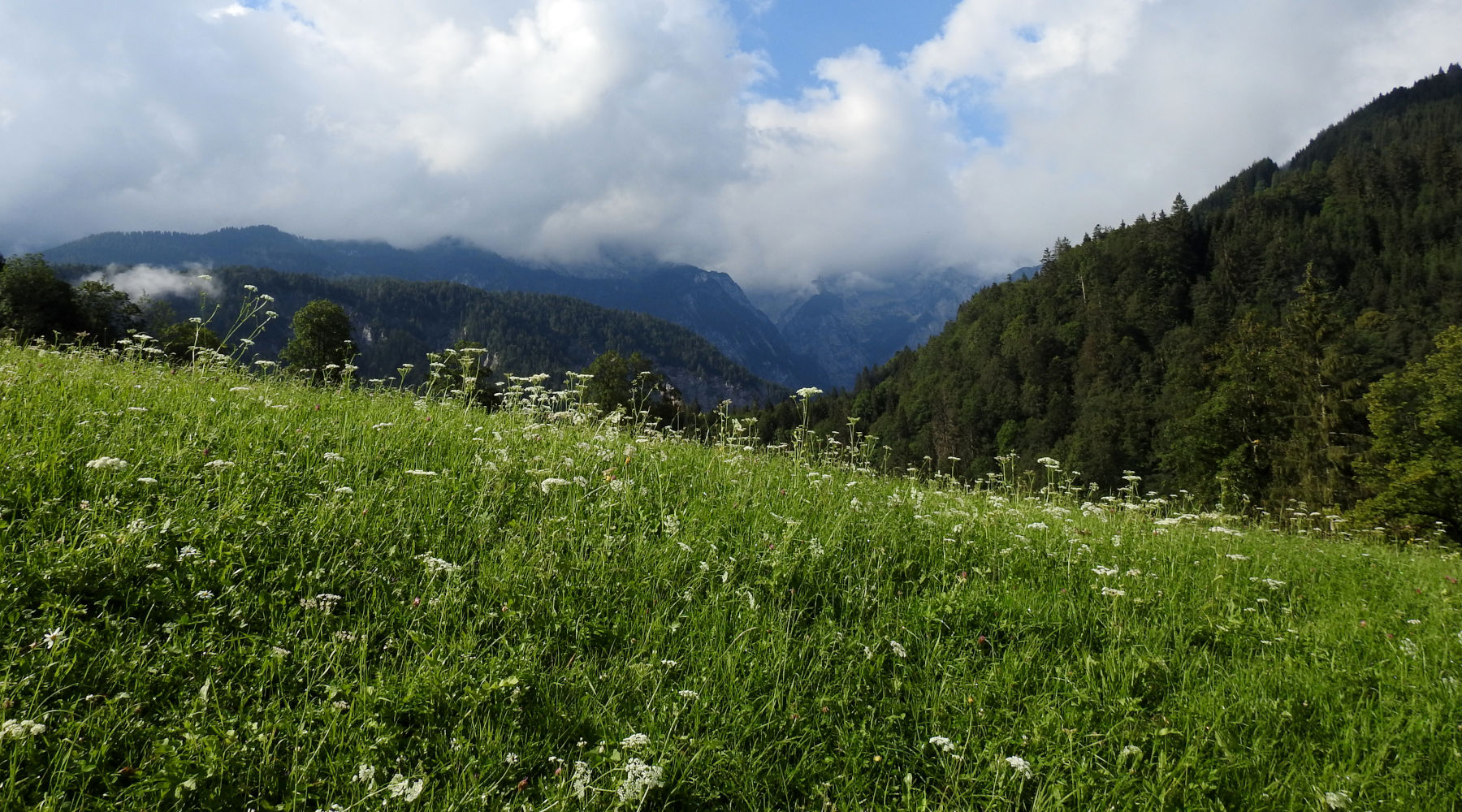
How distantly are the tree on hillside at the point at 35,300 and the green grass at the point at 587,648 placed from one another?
4936 centimetres

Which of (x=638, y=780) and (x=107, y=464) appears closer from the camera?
(x=638, y=780)

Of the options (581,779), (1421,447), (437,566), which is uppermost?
(1421,447)

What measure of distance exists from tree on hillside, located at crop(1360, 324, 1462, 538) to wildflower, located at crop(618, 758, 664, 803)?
115 feet

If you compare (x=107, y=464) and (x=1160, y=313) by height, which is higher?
(x=1160, y=313)

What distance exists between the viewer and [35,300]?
40.8m

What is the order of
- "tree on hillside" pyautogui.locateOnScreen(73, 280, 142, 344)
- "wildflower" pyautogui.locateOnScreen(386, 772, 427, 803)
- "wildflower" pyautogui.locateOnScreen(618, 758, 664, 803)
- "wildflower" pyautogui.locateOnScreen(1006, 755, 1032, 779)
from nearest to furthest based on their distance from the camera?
"wildflower" pyautogui.locateOnScreen(386, 772, 427, 803), "wildflower" pyautogui.locateOnScreen(618, 758, 664, 803), "wildflower" pyautogui.locateOnScreen(1006, 755, 1032, 779), "tree on hillside" pyautogui.locateOnScreen(73, 280, 142, 344)

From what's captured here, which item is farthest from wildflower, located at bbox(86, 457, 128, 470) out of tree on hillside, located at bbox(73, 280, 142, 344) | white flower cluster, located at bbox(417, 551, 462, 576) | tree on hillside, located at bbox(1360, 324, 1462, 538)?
tree on hillside, located at bbox(73, 280, 142, 344)

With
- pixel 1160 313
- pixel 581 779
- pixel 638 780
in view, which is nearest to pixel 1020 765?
pixel 638 780

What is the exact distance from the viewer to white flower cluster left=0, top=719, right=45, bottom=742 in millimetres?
2244

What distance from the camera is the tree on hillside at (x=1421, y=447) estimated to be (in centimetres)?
2723

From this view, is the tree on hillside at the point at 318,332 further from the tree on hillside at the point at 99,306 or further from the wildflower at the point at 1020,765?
the wildflower at the point at 1020,765

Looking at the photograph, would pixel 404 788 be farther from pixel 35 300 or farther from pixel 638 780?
pixel 35 300

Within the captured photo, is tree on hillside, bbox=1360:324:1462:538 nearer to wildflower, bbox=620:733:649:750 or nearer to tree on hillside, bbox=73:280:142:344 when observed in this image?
wildflower, bbox=620:733:649:750

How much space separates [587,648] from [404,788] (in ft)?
4.13
